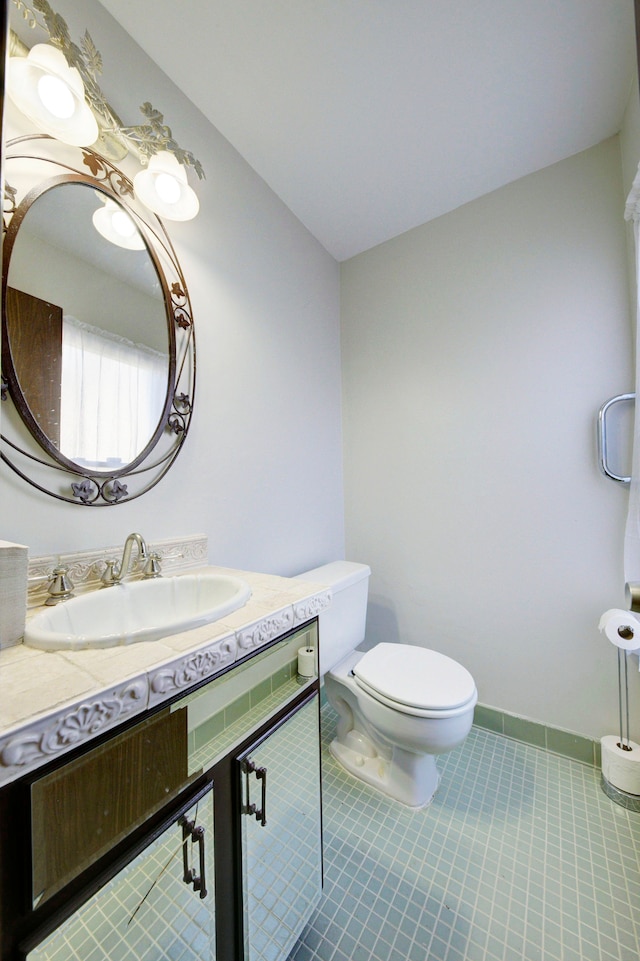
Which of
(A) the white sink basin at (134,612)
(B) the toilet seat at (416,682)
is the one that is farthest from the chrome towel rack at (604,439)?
(A) the white sink basin at (134,612)

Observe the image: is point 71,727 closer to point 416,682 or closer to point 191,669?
point 191,669

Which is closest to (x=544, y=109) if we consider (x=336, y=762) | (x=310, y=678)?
(x=310, y=678)

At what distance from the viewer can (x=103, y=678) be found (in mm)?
538

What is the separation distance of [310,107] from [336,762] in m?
2.57

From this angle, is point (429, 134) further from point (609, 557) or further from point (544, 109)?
point (609, 557)

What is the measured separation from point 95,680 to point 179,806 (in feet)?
0.94

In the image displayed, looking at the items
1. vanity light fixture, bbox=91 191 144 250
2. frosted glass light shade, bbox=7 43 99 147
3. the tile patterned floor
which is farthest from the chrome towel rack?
frosted glass light shade, bbox=7 43 99 147

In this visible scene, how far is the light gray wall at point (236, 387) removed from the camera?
3.42ft

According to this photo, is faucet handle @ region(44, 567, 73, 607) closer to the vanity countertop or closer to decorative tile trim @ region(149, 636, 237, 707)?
the vanity countertop

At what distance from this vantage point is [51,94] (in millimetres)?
857

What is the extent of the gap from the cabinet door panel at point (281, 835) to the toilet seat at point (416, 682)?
0.39 m

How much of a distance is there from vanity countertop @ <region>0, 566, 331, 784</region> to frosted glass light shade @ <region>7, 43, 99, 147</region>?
1.18 meters

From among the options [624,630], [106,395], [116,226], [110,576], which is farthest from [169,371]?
[624,630]

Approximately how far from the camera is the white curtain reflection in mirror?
0.96 m
